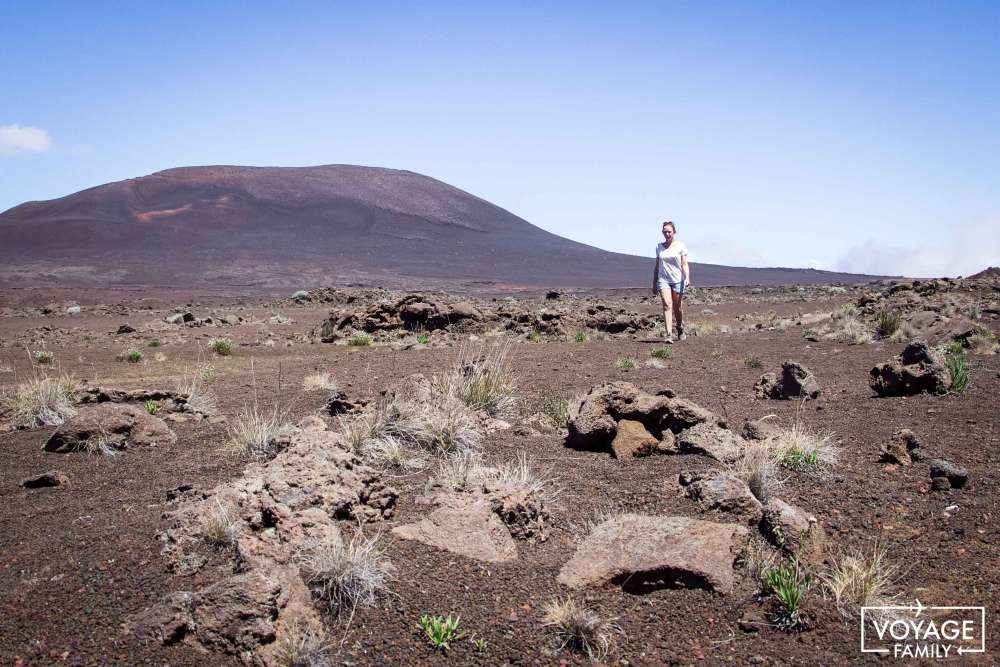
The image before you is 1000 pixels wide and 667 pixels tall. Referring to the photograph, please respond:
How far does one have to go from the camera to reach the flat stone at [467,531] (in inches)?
133

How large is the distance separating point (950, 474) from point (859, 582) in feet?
4.03

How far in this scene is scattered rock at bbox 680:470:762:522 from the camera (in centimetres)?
363

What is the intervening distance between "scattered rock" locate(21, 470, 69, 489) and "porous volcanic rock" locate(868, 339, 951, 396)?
5.57 m

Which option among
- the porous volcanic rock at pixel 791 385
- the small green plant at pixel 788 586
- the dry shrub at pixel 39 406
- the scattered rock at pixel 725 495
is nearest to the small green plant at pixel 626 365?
the porous volcanic rock at pixel 791 385

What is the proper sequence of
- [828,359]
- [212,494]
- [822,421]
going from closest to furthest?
[212,494] → [822,421] → [828,359]

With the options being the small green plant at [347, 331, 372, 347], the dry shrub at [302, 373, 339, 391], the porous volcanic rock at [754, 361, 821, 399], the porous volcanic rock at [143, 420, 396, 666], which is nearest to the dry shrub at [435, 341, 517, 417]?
the porous volcanic rock at [143, 420, 396, 666]

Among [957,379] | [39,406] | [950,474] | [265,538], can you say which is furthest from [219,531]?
[957,379]

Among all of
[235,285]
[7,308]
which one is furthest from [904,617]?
[235,285]

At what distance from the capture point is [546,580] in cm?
319

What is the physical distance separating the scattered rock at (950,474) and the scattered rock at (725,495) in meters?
0.97

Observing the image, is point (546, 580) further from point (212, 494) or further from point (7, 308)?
point (7, 308)

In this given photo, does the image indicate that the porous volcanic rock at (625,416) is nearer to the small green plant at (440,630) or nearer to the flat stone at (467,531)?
the flat stone at (467,531)

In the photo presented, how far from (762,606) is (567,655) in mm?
815

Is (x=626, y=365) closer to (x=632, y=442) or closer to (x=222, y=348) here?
(x=632, y=442)
